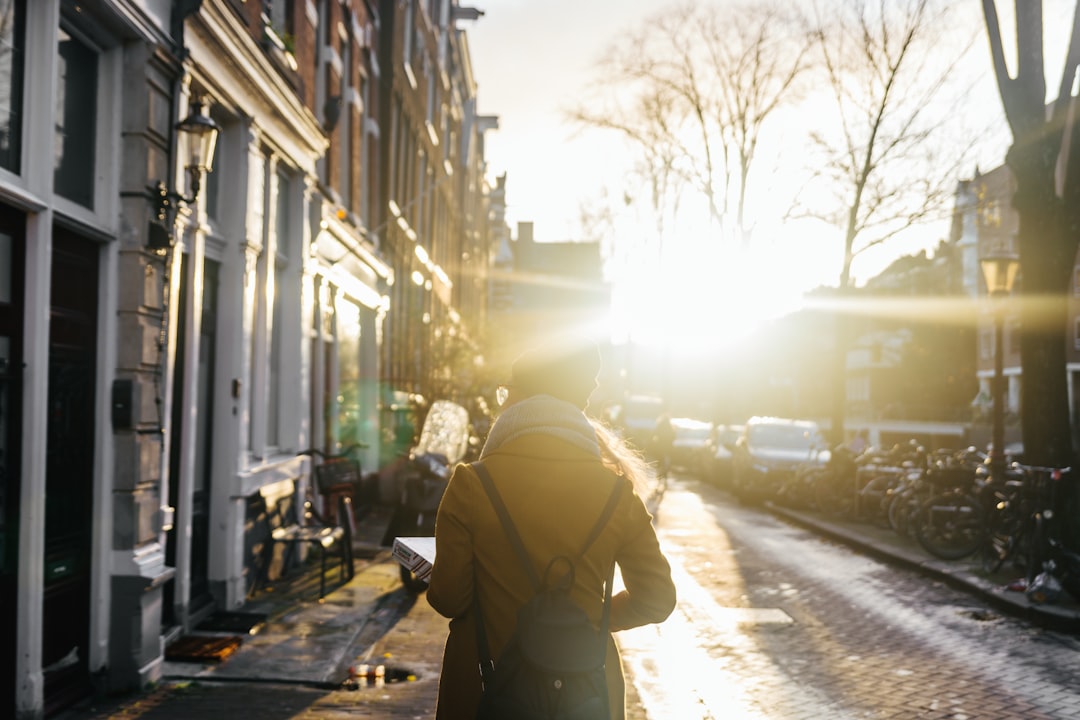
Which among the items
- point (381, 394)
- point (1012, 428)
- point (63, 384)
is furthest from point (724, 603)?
point (1012, 428)

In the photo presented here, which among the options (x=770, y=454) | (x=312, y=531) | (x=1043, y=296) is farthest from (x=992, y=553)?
(x=770, y=454)

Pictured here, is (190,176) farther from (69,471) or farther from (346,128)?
(346,128)

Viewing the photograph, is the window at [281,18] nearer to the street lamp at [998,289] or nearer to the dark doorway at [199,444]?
the dark doorway at [199,444]

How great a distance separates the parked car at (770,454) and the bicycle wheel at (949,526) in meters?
8.84

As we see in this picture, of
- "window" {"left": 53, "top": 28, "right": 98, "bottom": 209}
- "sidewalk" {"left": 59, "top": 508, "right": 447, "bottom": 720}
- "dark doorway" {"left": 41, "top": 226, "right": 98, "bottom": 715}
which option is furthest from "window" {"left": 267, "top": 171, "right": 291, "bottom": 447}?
"dark doorway" {"left": 41, "top": 226, "right": 98, "bottom": 715}

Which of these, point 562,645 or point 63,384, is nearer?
point 562,645

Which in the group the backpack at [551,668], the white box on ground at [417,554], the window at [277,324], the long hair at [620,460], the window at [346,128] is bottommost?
the backpack at [551,668]

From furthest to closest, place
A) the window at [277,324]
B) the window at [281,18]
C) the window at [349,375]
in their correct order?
1. the window at [349,375]
2. the window at [277,324]
3. the window at [281,18]

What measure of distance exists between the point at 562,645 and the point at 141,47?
5409mm

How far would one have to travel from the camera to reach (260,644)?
775cm

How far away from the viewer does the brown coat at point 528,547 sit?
9.67ft

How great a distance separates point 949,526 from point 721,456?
13.8m

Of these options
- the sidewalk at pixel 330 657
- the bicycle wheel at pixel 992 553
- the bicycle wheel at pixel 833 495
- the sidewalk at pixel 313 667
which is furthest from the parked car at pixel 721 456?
the sidewalk at pixel 313 667

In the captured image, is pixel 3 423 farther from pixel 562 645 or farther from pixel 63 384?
pixel 562 645
